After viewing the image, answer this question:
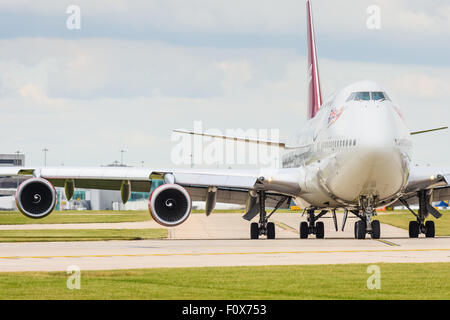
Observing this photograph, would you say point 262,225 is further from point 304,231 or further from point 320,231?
point 320,231

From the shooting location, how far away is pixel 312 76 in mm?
43875

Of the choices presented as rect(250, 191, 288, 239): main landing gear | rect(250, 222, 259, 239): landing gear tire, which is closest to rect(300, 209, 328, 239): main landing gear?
rect(250, 191, 288, 239): main landing gear

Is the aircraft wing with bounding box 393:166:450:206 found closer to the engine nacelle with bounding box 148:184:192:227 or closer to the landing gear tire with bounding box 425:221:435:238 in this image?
the landing gear tire with bounding box 425:221:435:238

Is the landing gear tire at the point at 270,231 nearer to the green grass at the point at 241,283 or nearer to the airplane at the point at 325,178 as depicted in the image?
the airplane at the point at 325,178

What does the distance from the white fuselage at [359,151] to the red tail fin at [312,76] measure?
1082cm

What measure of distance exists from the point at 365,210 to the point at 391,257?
758 centimetres

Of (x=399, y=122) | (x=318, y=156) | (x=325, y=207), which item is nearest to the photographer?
(x=399, y=122)

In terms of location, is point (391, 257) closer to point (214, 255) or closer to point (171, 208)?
point (214, 255)

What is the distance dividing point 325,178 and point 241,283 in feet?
48.1

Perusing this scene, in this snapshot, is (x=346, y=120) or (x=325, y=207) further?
(x=325, y=207)

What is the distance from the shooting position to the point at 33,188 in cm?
3069

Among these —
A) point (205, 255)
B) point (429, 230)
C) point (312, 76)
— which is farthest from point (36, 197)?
point (312, 76)

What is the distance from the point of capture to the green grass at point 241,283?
13.5 m
